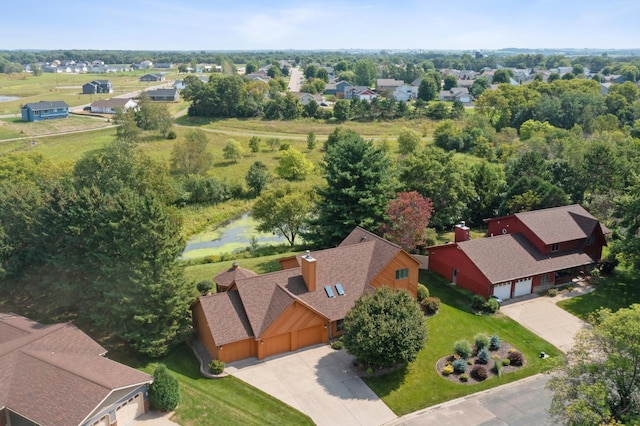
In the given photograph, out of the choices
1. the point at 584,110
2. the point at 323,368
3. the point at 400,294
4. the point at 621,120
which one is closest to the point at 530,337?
the point at 400,294

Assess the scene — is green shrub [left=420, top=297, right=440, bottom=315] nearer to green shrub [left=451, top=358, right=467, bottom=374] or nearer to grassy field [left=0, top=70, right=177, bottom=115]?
green shrub [left=451, top=358, right=467, bottom=374]

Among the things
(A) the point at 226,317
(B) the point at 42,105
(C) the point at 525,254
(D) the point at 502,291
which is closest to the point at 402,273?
(D) the point at 502,291

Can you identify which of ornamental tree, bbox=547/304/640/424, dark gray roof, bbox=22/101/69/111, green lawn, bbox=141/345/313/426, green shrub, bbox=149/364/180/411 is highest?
dark gray roof, bbox=22/101/69/111

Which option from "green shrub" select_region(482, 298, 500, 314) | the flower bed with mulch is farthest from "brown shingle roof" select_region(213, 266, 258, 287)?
"green shrub" select_region(482, 298, 500, 314)

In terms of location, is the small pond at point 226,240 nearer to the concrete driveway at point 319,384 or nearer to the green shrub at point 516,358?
the concrete driveway at point 319,384

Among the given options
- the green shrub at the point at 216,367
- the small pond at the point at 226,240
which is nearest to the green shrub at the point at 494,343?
the green shrub at the point at 216,367

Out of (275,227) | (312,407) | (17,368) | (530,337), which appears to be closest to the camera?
(17,368)

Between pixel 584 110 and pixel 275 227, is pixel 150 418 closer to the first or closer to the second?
pixel 275 227

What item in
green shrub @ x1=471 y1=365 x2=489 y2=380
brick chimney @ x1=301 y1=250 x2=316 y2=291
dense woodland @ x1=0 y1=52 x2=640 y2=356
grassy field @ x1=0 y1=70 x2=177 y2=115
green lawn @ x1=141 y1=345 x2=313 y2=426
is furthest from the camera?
grassy field @ x1=0 y1=70 x2=177 y2=115
